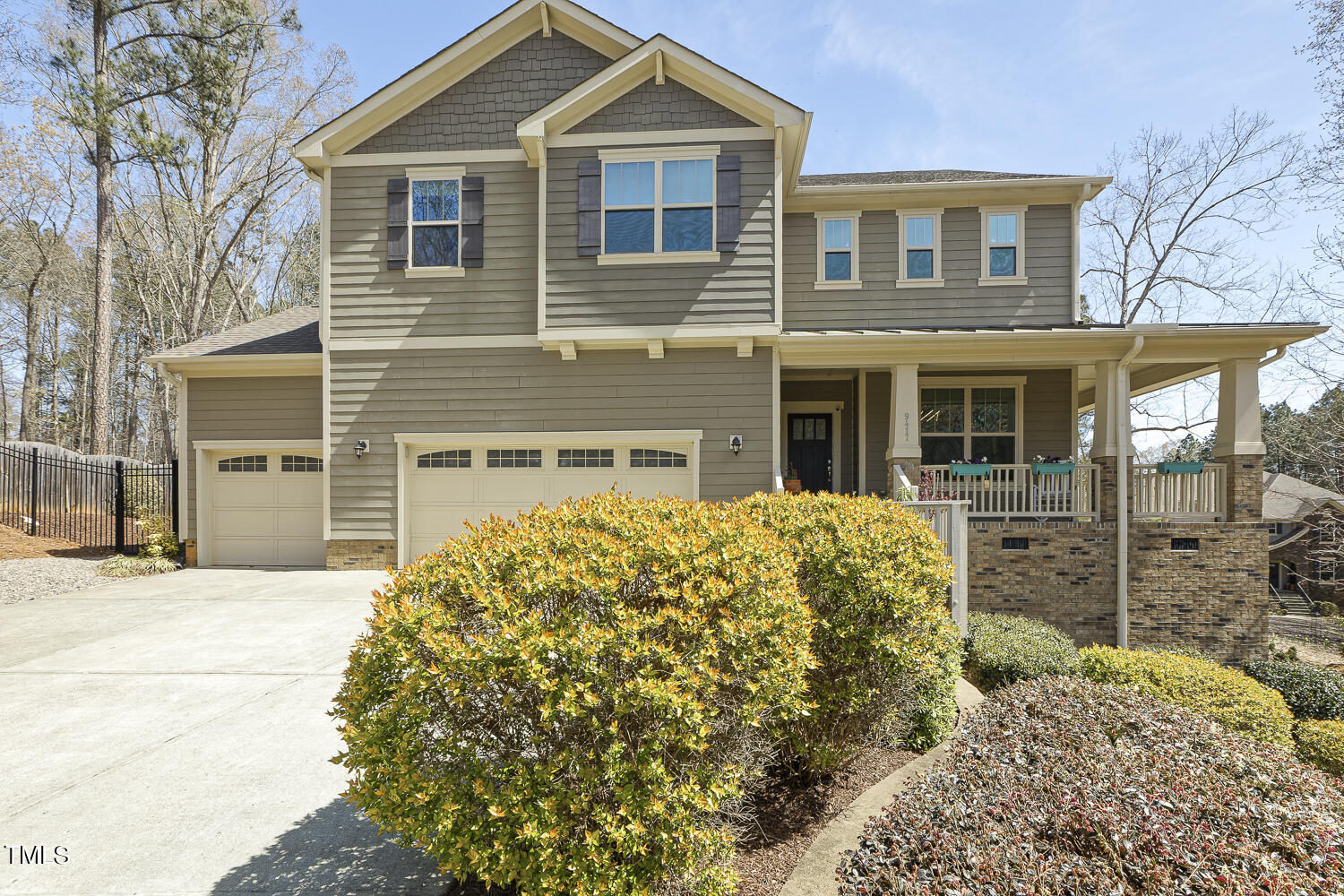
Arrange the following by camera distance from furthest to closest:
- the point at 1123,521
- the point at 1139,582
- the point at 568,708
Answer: the point at 1139,582
the point at 1123,521
the point at 568,708

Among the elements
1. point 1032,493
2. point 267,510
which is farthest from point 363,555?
point 1032,493

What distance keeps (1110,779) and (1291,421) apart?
115 ft

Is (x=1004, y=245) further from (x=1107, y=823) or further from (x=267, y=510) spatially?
(x=267, y=510)

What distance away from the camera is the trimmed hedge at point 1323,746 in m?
5.51

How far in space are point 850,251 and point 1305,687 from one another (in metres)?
8.85

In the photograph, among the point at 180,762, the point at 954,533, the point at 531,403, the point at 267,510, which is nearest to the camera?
the point at 180,762

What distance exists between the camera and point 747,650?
2.63 meters

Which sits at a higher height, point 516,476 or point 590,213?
point 590,213

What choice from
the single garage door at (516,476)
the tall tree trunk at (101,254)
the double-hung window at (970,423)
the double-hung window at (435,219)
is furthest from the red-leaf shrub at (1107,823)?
the tall tree trunk at (101,254)

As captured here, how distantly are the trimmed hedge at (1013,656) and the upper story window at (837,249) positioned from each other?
6.77 m

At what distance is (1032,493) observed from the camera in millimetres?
9516

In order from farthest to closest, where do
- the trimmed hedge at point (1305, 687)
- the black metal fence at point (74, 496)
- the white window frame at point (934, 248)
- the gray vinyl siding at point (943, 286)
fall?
the black metal fence at point (74, 496) → the white window frame at point (934, 248) → the gray vinyl siding at point (943, 286) → the trimmed hedge at point (1305, 687)

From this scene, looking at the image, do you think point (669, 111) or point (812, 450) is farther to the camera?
point (812, 450)

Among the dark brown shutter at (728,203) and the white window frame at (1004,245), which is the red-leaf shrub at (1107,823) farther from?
the white window frame at (1004,245)
